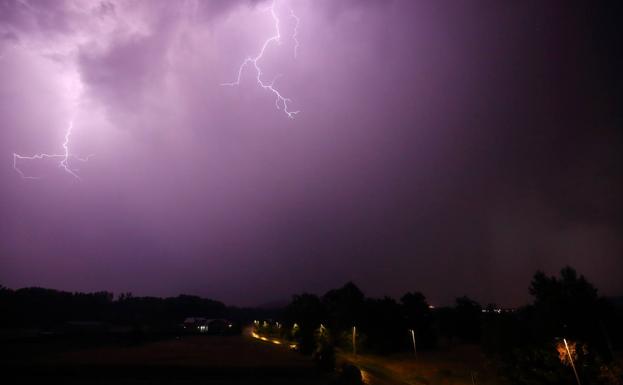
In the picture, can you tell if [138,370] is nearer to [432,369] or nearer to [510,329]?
[432,369]

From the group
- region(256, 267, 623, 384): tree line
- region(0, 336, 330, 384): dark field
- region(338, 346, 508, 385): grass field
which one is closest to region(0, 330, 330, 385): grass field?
region(0, 336, 330, 384): dark field

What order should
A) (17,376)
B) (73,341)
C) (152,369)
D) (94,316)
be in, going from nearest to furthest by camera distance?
(17,376)
(152,369)
(73,341)
(94,316)

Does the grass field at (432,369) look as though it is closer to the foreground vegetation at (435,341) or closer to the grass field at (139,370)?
the foreground vegetation at (435,341)

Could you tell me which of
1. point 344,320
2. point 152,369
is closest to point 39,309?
point 344,320

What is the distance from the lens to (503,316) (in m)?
29.9

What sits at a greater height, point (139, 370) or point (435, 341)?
point (435, 341)

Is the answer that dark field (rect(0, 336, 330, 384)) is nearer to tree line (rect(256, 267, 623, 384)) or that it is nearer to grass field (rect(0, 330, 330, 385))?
grass field (rect(0, 330, 330, 385))

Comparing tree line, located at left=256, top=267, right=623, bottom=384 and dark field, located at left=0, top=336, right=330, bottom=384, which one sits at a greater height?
tree line, located at left=256, top=267, right=623, bottom=384

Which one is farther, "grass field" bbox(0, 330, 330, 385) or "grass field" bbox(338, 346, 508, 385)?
"grass field" bbox(338, 346, 508, 385)

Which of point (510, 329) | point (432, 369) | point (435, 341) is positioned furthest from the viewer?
point (435, 341)

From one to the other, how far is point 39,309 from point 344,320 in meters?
90.0

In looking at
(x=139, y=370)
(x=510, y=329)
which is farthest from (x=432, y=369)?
(x=139, y=370)

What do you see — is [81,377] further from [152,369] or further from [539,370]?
[539,370]

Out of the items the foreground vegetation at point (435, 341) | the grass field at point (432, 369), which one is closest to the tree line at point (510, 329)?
the foreground vegetation at point (435, 341)
